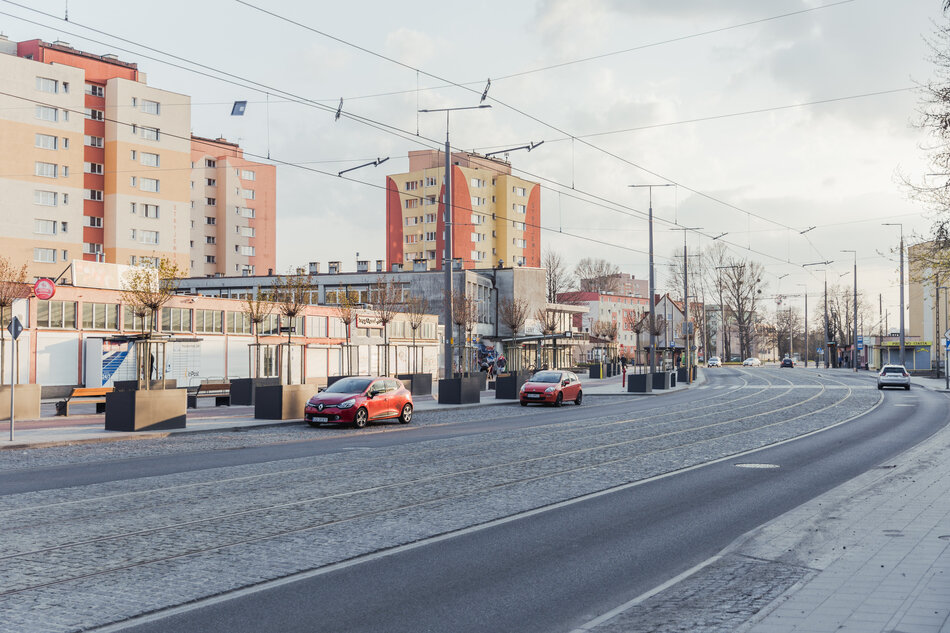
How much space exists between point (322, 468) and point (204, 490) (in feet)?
9.87

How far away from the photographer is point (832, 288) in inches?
4419

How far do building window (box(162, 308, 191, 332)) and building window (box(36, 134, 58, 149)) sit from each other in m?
31.6

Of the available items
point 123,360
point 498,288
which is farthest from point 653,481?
point 498,288

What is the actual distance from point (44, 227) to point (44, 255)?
2.24 metres

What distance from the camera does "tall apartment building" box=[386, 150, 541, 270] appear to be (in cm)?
10888

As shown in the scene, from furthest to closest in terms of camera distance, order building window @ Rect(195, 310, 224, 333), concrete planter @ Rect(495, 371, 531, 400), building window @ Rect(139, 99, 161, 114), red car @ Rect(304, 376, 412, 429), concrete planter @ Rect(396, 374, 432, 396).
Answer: building window @ Rect(139, 99, 161, 114) < building window @ Rect(195, 310, 224, 333) < concrete planter @ Rect(396, 374, 432, 396) < concrete planter @ Rect(495, 371, 531, 400) < red car @ Rect(304, 376, 412, 429)

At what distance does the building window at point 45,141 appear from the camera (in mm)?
68875

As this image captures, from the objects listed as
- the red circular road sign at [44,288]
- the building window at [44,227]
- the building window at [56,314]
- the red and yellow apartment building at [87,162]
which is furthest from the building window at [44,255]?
the red circular road sign at [44,288]

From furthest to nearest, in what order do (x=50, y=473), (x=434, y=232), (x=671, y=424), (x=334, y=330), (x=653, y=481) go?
(x=434, y=232)
(x=334, y=330)
(x=671, y=424)
(x=50, y=473)
(x=653, y=481)

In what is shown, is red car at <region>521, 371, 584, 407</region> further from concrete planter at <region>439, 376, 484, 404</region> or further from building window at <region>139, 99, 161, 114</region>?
building window at <region>139, 99, 161, 114</region>

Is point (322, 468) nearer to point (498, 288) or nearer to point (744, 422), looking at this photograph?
point (744, 422)

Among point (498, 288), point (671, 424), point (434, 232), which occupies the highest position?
point (434, 232)

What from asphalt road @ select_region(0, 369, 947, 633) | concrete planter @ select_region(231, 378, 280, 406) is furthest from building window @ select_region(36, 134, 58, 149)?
asphalt road @ select_region(0, 369, 947, 633)

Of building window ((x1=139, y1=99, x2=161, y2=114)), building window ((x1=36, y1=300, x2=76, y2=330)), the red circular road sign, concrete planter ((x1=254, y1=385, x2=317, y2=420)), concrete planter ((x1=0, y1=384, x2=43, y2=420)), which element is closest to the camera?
the red circular road sign
